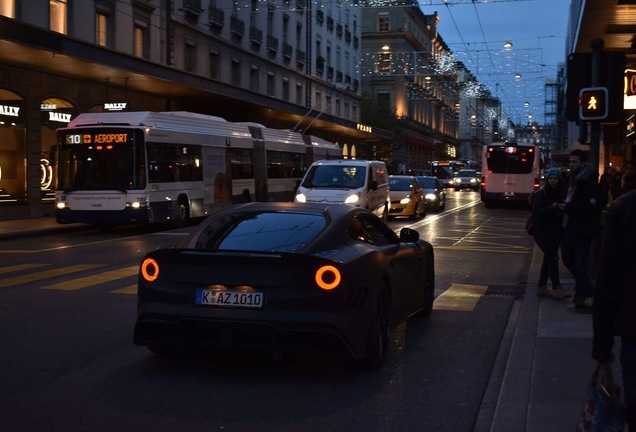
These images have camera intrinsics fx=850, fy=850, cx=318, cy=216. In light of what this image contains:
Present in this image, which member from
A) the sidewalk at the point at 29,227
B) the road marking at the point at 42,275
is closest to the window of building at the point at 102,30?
the sidewalk at the point at 29,227

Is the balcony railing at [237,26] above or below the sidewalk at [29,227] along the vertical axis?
above

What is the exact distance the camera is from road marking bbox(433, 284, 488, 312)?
10.3 m

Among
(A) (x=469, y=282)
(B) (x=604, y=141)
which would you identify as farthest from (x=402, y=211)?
(B) (x=604, y=141)

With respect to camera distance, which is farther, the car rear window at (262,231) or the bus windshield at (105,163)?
the bus windshield at (105,163)

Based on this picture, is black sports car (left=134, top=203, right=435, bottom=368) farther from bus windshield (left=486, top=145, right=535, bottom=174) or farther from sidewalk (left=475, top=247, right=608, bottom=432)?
bus windshield (left=486, top=145, right=535, bottom=174)

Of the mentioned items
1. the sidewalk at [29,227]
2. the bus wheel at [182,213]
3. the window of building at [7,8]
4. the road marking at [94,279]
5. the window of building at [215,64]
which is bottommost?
the road marking at [94,279]

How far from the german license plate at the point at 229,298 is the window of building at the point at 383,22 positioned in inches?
3155

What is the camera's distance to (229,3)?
42.6 meters

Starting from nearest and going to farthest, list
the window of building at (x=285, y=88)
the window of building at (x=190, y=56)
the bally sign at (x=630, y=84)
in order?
the bally sign at (x=630, y=84) → the window of building at (x=190, y=56) → the window of building at (x=285, y=88)

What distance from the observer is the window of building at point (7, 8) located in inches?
1008

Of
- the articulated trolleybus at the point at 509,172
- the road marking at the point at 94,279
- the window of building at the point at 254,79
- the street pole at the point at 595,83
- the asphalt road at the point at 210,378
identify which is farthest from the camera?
the window of building at the point at 254,79

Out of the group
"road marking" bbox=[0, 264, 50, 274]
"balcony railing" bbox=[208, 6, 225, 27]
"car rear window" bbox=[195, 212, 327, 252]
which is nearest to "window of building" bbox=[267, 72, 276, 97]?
"balcony railing" bbox=[208, 6, 225, 27]

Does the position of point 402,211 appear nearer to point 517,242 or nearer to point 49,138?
point 517,242

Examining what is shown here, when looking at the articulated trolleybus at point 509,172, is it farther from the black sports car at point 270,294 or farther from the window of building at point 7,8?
the black sports car at point 270,294
